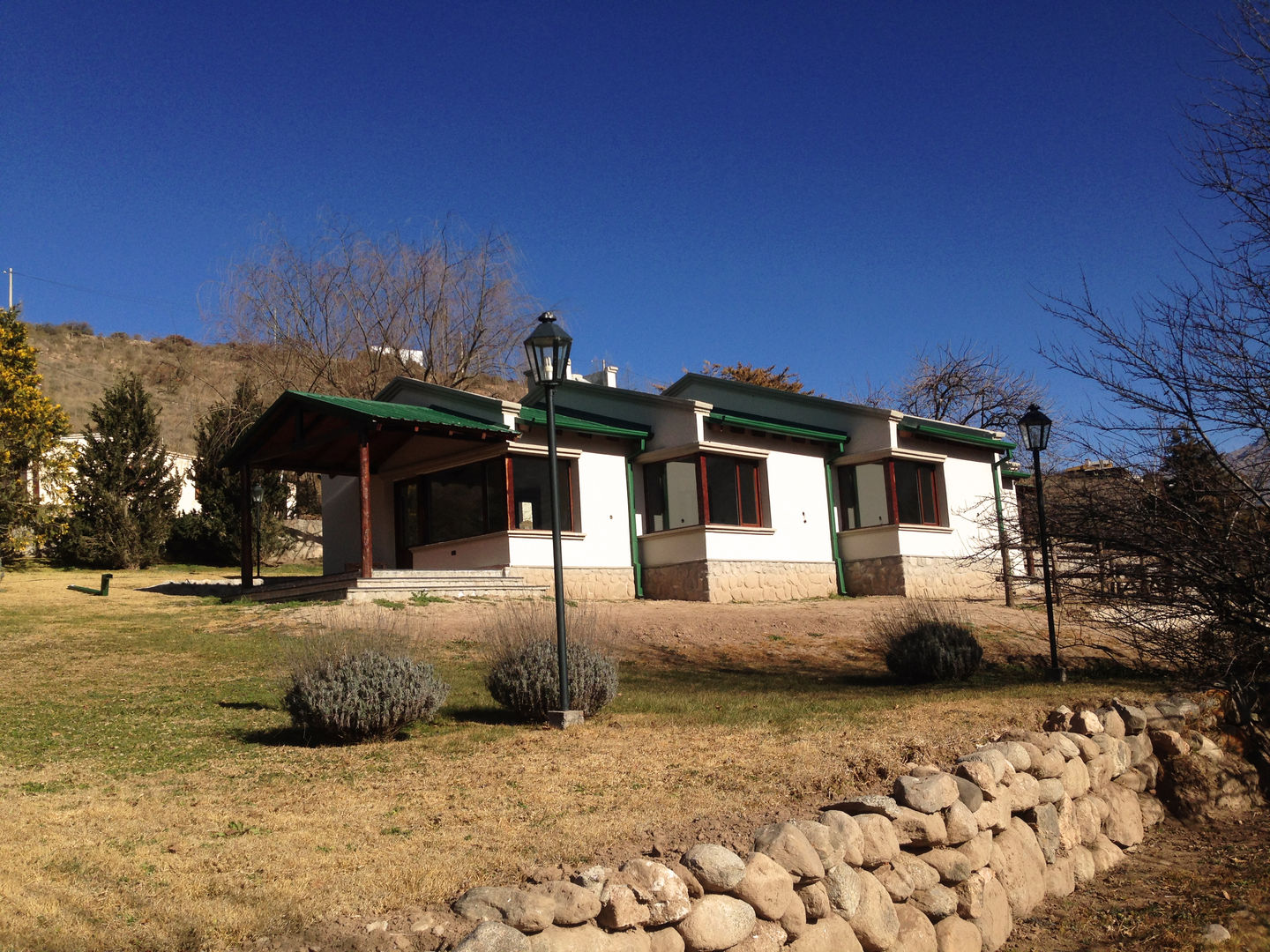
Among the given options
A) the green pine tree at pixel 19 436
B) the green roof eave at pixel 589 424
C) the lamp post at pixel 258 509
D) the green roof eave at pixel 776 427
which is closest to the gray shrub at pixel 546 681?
the green roof eave at pixel 589 424

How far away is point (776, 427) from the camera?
20.8 m

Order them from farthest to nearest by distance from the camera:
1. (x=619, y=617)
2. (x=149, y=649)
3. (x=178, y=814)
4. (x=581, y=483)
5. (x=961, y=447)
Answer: (x=961, y=447) → (x=581, y=483) → (x=619, y=617) → (x=149, y=649) → (x=178, y=814)

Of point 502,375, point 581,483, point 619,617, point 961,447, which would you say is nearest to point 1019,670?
point 619,617

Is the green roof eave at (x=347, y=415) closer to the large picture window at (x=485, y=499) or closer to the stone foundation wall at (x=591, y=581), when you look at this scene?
the large picture window at (x=485, y=499)

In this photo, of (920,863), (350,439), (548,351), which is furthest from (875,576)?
(920,863)

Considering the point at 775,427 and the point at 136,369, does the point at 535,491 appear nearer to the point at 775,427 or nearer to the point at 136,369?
the point at 775,427

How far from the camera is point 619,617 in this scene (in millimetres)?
15391

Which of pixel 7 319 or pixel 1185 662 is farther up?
pixel 7 319

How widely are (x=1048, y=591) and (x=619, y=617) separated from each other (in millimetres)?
6472

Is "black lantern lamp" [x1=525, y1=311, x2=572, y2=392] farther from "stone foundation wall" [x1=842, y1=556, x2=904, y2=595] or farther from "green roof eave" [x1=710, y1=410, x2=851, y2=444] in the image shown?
"stone foundation wall" [x1=842, y1=556, x2=904, y2=595]

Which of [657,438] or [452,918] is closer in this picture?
[452,918]

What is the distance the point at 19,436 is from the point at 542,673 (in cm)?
2184

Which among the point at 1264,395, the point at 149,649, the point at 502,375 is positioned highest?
the point at 502,375

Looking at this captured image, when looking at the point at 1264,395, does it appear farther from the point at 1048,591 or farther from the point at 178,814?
the point at 178,814
